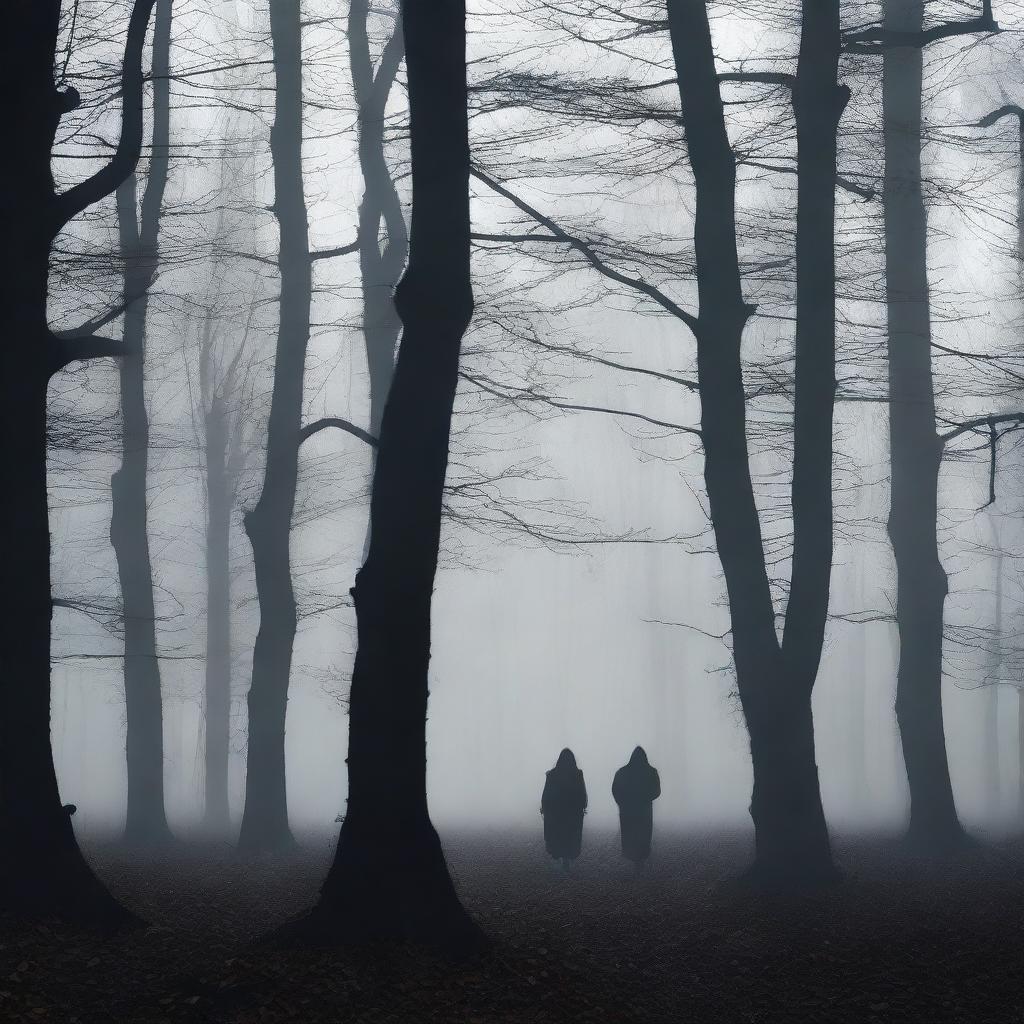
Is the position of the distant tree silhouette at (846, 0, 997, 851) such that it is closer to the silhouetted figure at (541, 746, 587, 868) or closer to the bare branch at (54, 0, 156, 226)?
the silhouetted figure at (541, 746, 587, 868)

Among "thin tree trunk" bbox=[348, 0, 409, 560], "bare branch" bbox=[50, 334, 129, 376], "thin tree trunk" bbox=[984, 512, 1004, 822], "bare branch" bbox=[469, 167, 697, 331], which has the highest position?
"thin tree trunk" bbox=[348, 0, 409, 560]

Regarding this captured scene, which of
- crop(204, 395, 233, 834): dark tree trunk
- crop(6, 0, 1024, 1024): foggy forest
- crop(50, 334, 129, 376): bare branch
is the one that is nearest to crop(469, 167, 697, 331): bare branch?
crop(6, 0, 1024, 1024): foggy forest

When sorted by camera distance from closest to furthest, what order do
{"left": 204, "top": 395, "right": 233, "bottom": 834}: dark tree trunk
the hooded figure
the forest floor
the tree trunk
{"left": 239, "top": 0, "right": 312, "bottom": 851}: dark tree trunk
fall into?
the forest floor
the hooded figure
{"left": 239, "top": 0, "right": 312, "bottom": 851}: dark tree trunk
the tree trunk
{"left": 204, "top": 395, "right": 233, "bottom": 834}: dark tree trunk

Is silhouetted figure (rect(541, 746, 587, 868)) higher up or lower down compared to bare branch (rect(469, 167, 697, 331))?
lower down

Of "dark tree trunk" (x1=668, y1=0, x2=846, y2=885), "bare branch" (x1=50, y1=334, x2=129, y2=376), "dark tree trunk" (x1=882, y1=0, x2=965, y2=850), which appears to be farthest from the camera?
"dark tree trunk" (x1=882, y1=0, x2=965, y2=850)

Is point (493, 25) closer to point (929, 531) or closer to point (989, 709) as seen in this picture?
point (929, 531)

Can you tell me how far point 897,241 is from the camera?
1608 centimetres

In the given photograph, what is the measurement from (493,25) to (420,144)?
4289mm

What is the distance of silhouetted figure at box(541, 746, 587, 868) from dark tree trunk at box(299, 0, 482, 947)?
6.09 m

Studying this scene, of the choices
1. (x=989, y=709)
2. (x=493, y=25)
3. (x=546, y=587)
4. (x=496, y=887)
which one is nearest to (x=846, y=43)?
(x=493, y=25)

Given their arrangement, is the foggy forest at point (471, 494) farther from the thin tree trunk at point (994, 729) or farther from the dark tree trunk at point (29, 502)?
the thin tree trunk at point (994, 729)

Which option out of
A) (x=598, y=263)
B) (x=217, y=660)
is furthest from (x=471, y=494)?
(x=217, y=660)

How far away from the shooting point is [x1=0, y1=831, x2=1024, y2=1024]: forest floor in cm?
613

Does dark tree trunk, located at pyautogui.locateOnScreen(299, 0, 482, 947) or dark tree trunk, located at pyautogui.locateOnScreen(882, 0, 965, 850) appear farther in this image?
dark tree trunk, located at pyautogui.locateOnScreen(882, 0, 965, 850)
